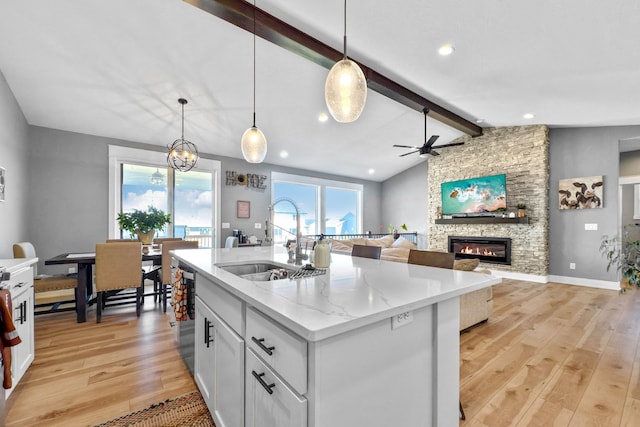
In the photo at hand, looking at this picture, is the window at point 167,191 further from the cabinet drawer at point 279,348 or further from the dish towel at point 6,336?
the cabinet drawer at point 279,348

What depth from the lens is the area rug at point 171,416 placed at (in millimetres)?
1594

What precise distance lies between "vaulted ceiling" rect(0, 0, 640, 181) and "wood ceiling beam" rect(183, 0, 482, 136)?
8 cm

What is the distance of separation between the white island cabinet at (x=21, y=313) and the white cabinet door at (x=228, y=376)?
1.37 metres

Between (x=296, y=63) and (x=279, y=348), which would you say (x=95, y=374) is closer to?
(x=279, y=348)

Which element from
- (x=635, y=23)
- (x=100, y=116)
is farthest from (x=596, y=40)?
(x=100, y=116)

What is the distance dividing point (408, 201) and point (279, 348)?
818cm

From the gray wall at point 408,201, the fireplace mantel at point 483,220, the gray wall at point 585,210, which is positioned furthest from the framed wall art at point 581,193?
the gray wall at point 408,201

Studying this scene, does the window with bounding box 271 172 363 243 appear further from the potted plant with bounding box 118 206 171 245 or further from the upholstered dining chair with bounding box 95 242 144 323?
the upholstered dining chair with bounding box 95 242 144 323

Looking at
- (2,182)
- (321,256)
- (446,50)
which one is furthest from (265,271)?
(2,182)

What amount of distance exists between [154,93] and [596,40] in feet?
16.5

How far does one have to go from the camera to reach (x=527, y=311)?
357cm

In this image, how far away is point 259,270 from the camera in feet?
6.70

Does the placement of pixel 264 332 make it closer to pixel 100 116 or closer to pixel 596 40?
pixel 596 40

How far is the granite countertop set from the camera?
819 millimetres
